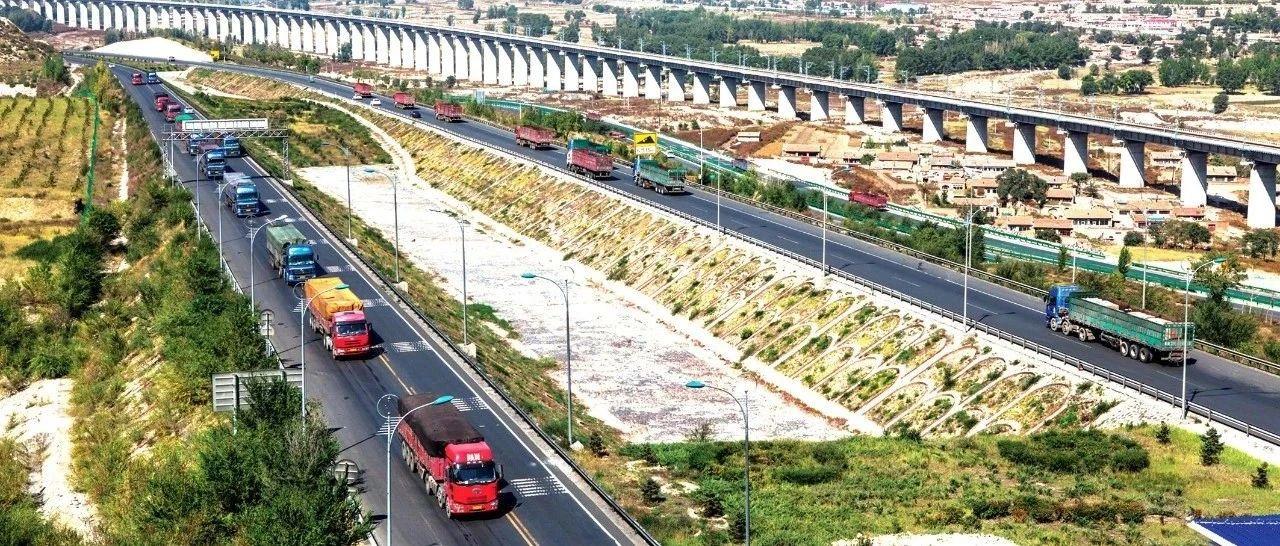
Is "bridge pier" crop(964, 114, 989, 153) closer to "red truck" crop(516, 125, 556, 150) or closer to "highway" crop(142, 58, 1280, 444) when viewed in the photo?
"red truck" crop(516, 125, 556, 150)

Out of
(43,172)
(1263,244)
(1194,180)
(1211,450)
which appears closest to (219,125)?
(43,172)

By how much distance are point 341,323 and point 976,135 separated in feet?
427

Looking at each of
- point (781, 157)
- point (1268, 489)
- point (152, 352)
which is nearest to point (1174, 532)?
point (1268, 489)

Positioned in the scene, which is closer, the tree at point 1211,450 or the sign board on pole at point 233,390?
the sign board on pole at point 233,390

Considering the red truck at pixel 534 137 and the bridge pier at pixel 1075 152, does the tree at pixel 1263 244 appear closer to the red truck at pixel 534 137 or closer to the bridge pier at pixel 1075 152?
the bridge pier at pixel 1075 152

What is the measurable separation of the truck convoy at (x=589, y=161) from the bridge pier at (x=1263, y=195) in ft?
198

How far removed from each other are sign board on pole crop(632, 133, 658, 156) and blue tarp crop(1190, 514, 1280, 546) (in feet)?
349

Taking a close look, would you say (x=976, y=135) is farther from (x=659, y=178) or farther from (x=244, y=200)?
(x=244, y=200)

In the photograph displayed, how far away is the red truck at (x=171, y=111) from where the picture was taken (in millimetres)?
183625

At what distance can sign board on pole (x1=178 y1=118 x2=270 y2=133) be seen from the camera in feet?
495

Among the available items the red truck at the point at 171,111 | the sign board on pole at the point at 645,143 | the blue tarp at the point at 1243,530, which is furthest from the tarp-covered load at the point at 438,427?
the red truck at the point at 171,111

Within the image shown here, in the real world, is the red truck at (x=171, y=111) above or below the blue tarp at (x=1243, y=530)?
above

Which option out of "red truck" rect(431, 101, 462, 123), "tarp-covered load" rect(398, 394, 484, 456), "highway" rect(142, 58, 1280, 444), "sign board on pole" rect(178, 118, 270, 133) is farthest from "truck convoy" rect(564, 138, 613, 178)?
"tarp-covered load" rect(398, 394, 484, 456)

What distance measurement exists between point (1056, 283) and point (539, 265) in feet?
144
